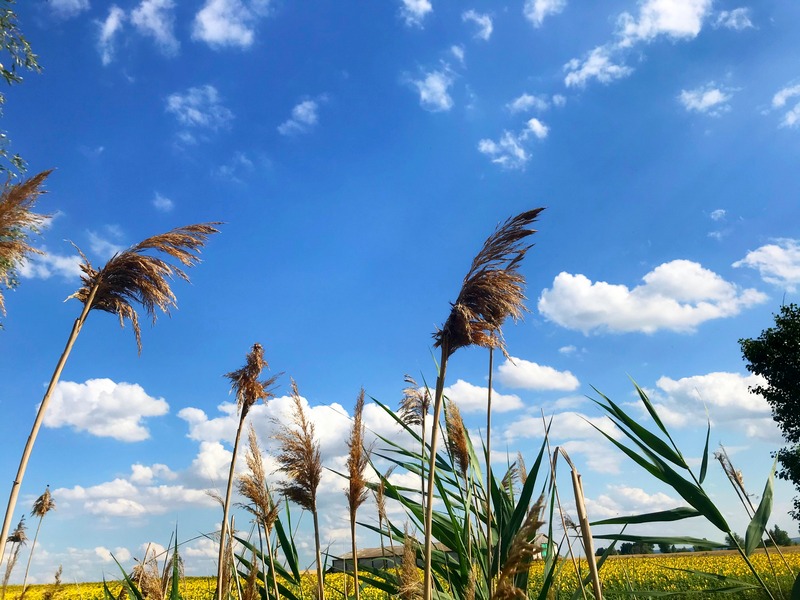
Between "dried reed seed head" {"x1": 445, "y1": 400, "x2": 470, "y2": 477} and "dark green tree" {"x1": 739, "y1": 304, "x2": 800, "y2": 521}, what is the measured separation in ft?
79.0

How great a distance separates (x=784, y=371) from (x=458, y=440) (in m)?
24.8

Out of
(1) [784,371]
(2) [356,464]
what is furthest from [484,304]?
(1) [784,371]

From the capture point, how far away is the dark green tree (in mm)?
23000

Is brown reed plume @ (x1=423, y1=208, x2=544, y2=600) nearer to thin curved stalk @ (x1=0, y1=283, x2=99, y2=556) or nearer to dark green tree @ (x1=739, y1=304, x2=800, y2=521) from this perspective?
thin curved stalk @ (x1=0, y1=283, x2=99, y2=556)

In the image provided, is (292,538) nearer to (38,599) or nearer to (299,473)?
(299,473)

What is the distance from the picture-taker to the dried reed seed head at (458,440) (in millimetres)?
3676

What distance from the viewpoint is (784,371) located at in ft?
76.5

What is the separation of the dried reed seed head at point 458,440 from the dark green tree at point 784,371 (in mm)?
24071

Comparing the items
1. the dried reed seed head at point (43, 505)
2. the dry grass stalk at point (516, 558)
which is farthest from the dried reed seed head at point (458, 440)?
the dried reed seed head at point (43, 505)

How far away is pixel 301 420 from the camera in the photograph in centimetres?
406

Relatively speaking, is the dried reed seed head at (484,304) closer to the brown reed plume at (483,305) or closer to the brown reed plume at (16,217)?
the brown reed plume at (483,305)

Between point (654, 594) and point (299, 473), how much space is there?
230 centimetres

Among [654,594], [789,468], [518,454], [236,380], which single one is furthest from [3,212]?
[789,468]

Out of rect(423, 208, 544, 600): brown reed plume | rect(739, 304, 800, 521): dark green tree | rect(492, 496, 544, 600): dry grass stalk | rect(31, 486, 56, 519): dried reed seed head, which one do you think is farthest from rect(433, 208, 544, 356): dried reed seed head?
rect(739, 304, 800, 521): dark green tree
